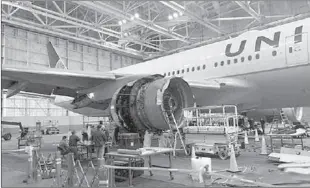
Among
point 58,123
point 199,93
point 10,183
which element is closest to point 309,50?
point 199,93

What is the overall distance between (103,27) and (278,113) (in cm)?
1641

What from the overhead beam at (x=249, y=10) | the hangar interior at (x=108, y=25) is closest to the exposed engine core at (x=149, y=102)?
the hangar interior at (x=108, y=25)

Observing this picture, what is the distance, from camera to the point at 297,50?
25.9ft

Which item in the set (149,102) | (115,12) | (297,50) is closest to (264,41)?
(297,50)

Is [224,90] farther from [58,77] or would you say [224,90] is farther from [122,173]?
[58,77]

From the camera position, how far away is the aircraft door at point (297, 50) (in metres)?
7.78

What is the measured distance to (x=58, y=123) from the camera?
90.6ft

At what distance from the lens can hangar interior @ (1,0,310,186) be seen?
777 inches

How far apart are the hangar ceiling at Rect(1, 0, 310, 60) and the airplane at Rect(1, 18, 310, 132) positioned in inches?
379

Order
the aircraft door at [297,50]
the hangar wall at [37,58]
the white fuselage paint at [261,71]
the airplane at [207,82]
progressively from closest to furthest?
the airplane at [207,82]
the aircraft door at [297,50]
the white fuselage paint at [261,71]
the hangar wall at [37,58]

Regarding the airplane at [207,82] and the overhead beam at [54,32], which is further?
the overhead beam at [54,32]

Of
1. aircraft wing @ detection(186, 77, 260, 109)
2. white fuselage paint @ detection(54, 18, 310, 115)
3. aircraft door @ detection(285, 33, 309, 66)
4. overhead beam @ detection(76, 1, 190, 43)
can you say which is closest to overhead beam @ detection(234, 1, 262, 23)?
overhead beam @ detection(76, 1, 190, 43)

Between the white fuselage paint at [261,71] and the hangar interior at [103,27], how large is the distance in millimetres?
9282

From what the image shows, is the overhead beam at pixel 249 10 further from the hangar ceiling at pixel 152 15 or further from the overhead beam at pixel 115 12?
the overhead beam at pixel 115 12
